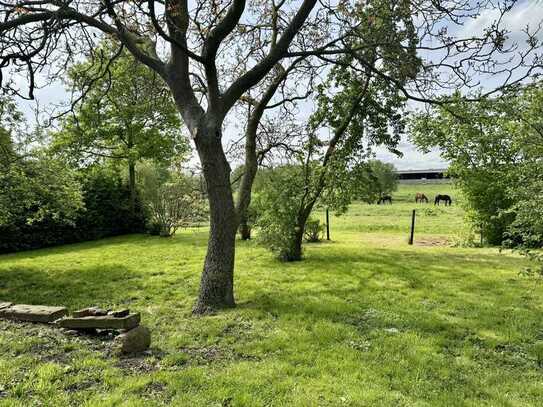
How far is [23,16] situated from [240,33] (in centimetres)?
353

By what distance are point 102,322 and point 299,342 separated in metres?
2.30

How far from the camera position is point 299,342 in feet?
14.4

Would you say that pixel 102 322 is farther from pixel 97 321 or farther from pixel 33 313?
pixel 33 313

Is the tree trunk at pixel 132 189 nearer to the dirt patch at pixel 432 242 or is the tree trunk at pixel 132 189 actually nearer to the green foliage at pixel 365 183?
the green foliage at pixel 365 183

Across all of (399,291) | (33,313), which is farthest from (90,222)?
(399,291)

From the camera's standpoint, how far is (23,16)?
4727 mm

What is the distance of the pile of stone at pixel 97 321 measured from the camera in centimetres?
402

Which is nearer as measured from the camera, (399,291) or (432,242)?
(399,291)

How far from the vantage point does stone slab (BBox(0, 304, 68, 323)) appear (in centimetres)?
480

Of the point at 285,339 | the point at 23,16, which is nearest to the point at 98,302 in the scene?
the point at 285,339

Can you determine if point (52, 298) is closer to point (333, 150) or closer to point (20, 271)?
point (20, 271)

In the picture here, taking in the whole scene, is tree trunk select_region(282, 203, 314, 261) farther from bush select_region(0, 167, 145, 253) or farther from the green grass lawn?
bush select_region(0, 167, 145, 253)

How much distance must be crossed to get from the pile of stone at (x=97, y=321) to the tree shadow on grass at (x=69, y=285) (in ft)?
4.70

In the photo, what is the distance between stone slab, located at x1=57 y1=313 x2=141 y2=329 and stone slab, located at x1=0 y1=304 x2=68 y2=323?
31cm
